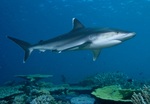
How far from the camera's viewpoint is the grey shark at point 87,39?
27.6 ft

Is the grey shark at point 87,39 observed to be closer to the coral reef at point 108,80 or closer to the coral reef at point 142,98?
the coral reef at point 142,98

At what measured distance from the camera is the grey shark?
331 inches

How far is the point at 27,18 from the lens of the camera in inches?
A: 2783

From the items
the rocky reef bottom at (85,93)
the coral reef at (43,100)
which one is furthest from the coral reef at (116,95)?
the coral reef at (43,100)

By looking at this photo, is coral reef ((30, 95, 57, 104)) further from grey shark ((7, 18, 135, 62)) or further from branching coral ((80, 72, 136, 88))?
branching coral ((80, 72, 136, 88))

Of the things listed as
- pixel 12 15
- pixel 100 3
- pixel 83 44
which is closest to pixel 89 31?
pixel 83 44

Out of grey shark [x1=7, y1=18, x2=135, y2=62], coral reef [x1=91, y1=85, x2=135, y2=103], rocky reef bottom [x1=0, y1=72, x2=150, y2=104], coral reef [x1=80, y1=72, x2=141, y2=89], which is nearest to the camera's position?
rocky reef bottom [x1=0, y1=72, x2=150, y2=104]

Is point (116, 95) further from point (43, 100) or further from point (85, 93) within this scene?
point (85, 93)

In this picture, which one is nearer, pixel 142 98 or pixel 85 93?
pixel 142 98

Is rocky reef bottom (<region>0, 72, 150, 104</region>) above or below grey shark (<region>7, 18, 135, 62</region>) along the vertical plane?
below

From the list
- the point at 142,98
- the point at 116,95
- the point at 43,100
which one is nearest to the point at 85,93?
the point at 43,100

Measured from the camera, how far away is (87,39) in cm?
913

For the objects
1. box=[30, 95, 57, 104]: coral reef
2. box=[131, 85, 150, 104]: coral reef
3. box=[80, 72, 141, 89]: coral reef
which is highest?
box=[80, 72, 141, 89]: coral reef

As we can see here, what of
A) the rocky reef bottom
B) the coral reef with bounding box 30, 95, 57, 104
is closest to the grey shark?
the rocky reef bottom
